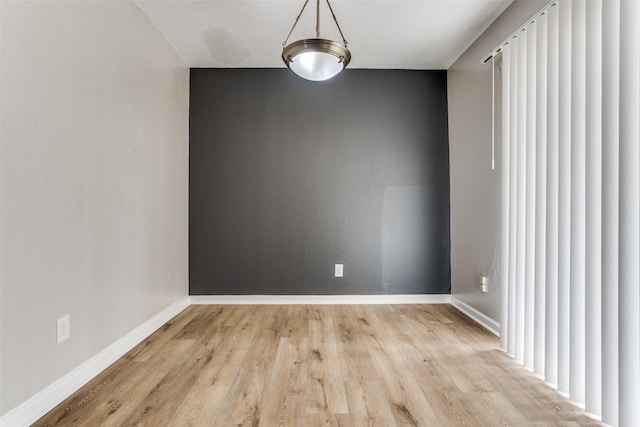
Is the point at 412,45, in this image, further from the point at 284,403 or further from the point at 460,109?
the point at 284,403

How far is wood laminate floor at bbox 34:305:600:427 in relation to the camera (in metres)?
1.63

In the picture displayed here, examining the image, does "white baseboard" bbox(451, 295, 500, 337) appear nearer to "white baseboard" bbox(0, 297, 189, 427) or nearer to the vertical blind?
the vertical blind

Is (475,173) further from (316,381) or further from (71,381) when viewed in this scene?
(71,381)

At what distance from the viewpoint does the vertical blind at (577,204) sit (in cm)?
149

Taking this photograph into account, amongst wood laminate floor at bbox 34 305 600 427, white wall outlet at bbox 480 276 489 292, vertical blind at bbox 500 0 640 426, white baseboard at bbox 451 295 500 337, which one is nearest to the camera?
vertical blind at bbox 500 0 640 426

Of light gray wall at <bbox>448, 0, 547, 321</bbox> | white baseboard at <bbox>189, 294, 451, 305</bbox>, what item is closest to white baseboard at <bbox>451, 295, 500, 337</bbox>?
light gray wall at <bbox>448, 0, 547, 321</bbox>

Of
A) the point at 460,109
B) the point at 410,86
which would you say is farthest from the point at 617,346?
the point at 410,86

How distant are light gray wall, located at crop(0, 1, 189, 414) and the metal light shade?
1.10m

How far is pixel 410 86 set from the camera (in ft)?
12.4

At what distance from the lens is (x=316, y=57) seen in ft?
6.72

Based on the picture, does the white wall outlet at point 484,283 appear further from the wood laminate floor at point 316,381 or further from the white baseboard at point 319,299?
the white baseboard at point 319,299

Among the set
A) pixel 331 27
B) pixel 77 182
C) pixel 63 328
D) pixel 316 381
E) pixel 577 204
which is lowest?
pixel 316 381

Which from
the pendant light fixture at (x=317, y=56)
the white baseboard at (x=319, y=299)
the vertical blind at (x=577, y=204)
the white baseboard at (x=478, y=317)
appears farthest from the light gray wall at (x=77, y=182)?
the white baseboard at (x=478, y=317)

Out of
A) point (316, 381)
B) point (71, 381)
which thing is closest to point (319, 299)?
point (316, 381)
